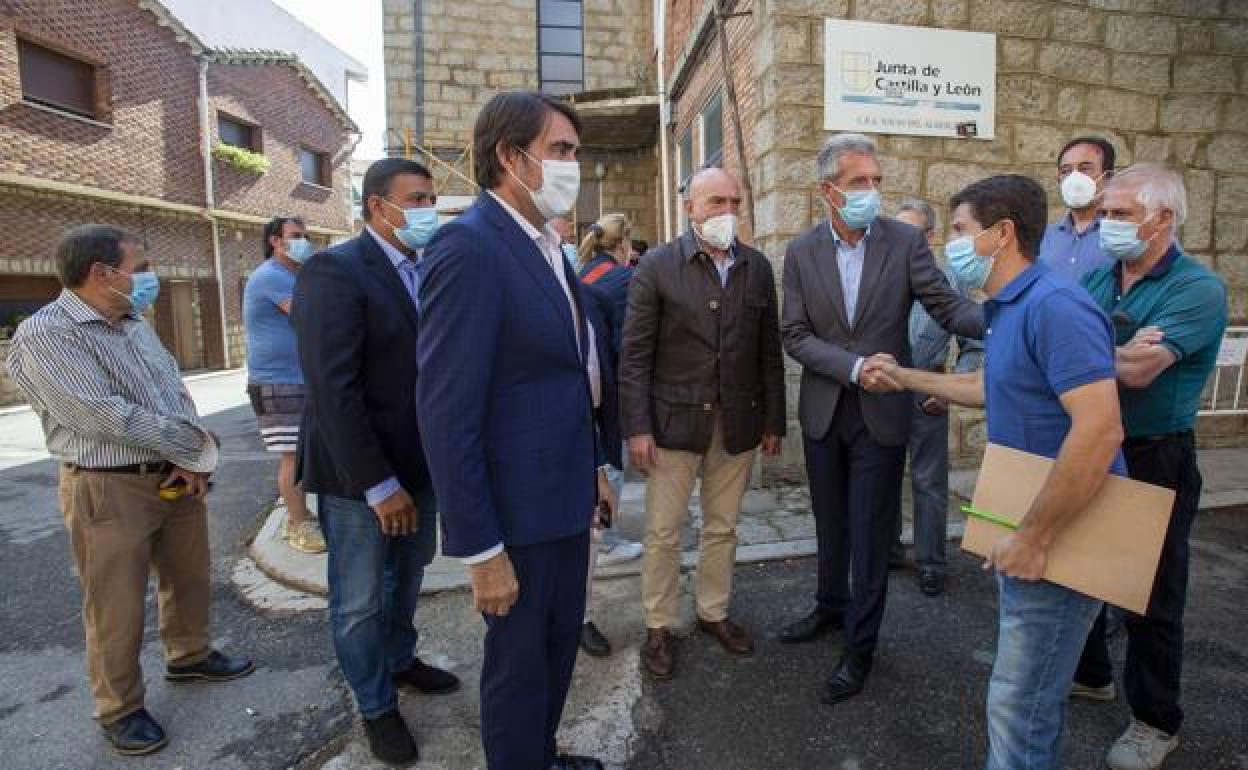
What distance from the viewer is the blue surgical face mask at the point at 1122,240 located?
2165 millimetres

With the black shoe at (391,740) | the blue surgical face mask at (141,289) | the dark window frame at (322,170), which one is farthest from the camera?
the dark window frame at (322,170)

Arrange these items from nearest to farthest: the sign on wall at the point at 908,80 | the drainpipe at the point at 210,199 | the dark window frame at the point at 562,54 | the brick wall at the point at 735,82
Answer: the sign on wall at the point at 908,80
the brick wall at the point at 735,82
the dark window frame at the point at 562,54
the drainpipe at the point at 210,199

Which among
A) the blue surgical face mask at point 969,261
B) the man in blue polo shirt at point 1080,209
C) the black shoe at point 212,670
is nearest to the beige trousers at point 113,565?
the black shoe at point 212,670

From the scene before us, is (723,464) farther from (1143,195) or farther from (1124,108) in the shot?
(1124,108)

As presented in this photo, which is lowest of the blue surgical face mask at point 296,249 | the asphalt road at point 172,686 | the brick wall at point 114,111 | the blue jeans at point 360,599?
the asphalt road at point 172,686

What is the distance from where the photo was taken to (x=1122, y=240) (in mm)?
2188

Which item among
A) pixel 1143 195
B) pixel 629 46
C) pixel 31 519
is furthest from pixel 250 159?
pixel 1143 195

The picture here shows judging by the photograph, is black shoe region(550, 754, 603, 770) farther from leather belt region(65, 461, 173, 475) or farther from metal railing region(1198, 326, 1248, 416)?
metal railing region(1198, 326, 1248, 416)

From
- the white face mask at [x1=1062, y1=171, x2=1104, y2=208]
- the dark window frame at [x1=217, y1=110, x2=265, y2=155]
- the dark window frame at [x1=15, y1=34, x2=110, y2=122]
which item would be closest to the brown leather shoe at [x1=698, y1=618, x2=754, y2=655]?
the white face mask at [x1=1062, y1=171, x2=1104, y2=208]

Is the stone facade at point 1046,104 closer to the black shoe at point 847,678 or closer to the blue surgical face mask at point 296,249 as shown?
the black shoe at point 847,678

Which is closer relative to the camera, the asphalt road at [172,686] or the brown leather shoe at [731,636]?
the asphalt road at [172,686]

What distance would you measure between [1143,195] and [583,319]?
5.76 feet

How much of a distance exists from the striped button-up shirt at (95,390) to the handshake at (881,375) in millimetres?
2564

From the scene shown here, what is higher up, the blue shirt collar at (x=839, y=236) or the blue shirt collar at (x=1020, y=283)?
the blue shirt collar at (x=839, y=236)
